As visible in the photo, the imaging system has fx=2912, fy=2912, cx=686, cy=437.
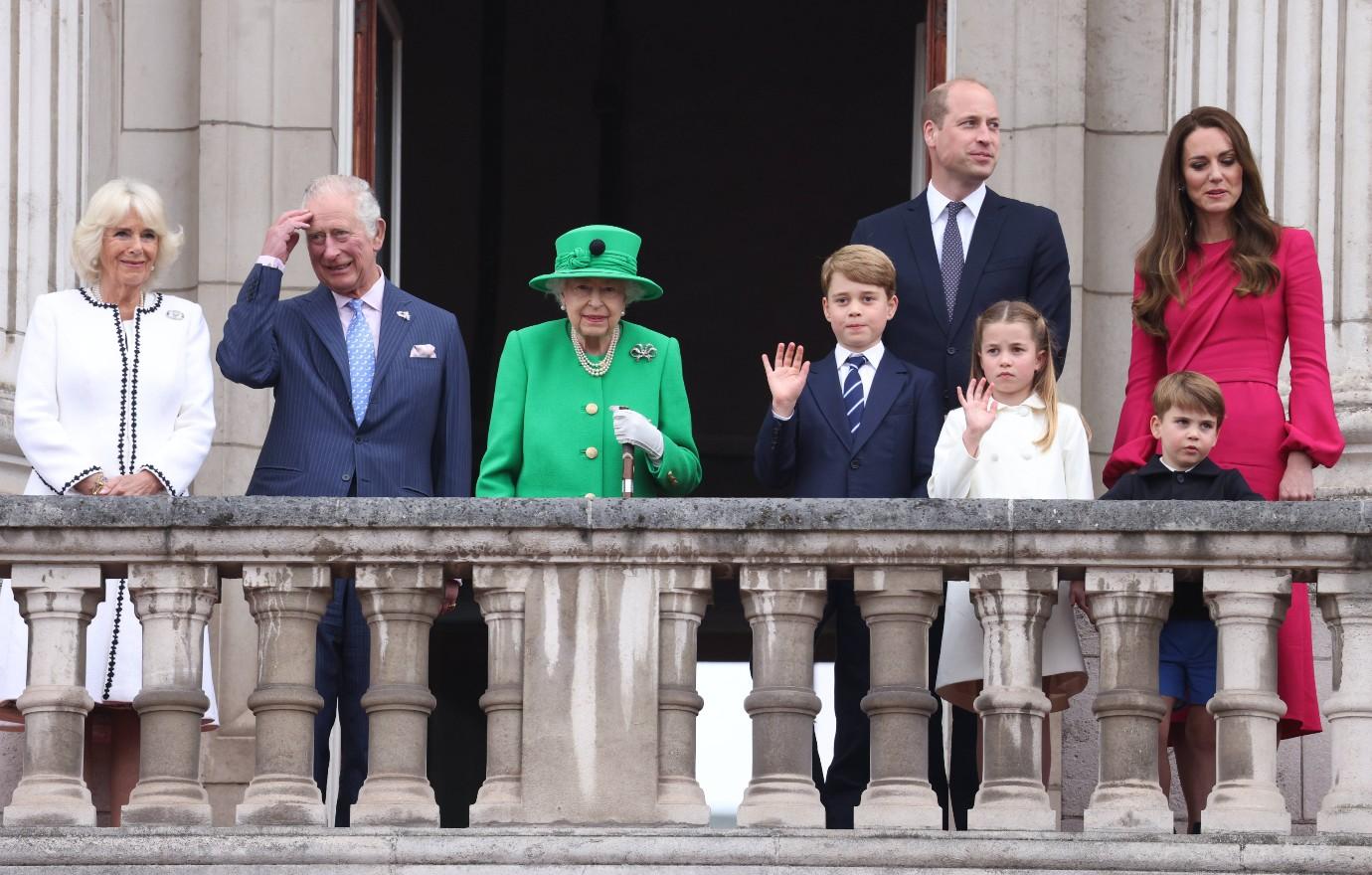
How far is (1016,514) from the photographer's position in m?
7.14

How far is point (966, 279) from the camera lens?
27.0 ft

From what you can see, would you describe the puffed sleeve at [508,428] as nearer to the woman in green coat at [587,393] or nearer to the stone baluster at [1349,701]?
the woman in green coat at [587,393]

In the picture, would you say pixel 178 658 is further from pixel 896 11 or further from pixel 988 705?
pixel 896 11

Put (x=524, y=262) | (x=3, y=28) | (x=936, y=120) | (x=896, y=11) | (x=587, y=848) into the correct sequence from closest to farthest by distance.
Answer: (x=587, y=848), (x=936, y=120), (x=3, y=28), (x=896, y=11), (x=524, y=262)

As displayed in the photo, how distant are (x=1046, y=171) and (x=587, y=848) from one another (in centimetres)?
414

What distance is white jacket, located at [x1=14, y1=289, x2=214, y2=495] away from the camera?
25.6 feet

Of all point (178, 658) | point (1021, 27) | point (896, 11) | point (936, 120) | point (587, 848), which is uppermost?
point (896, 11)

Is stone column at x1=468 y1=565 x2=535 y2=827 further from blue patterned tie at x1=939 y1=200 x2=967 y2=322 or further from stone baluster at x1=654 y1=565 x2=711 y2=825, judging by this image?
blue patterned tie at x1=939 y1=200 x2=967 y2=322

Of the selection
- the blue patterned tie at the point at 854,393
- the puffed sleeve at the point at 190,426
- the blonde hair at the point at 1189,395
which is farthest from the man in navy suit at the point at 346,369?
the blonde hair at the point at 1189,395

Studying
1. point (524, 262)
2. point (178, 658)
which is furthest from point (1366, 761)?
point (524, 262)

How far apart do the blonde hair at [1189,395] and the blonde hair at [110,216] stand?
2702mm

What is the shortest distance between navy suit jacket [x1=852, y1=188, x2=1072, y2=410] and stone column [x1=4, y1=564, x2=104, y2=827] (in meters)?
2.38

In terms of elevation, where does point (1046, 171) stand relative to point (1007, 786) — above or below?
above

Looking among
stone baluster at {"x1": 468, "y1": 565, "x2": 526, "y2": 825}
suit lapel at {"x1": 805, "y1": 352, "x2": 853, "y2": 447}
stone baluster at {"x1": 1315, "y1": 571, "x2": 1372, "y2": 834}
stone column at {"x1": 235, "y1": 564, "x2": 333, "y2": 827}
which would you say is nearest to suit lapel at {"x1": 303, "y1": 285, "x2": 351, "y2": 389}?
stone column at {"x1": 235, "y1": 564, "x2": 333, "y2": 827}
